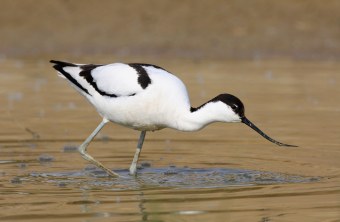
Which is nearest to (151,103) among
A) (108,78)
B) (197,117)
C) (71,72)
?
(197,117)

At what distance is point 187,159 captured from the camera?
28.0 ft

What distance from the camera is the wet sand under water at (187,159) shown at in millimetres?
6301

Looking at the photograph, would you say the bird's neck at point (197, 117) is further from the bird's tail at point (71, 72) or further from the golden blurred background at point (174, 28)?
the golden blurred background at point (174, 28)

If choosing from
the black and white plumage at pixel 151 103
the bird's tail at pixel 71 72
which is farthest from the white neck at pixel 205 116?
the bird's tail at pixel 71 72

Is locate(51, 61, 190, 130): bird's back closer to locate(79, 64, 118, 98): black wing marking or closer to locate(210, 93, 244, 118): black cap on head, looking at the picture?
locate(79, 64, 118, 98): black wing marking

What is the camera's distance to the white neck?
730cm

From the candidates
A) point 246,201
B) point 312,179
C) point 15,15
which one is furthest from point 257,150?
point 15,15

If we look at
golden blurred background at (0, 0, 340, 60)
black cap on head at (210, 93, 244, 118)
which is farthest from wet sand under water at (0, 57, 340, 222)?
golden blurred background at (0, 0, 340, 60)

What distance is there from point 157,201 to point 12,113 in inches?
188

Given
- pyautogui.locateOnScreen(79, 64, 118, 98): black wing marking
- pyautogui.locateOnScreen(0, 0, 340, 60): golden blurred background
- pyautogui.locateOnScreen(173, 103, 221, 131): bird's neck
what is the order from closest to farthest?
pyautogui.locateOnScreen(173, 103, 221, 131): bird's neck
pyautogui.locateOnScreen(79, 64, 118, 98): black wing marking
pyautogui.locateOnScreen(0, 0, 340, 60): golden blurred background

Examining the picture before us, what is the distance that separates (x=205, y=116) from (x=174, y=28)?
980cm

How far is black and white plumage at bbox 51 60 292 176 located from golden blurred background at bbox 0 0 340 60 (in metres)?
8.21

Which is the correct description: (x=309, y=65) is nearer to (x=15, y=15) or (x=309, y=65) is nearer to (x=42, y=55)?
(x=42, y=55)

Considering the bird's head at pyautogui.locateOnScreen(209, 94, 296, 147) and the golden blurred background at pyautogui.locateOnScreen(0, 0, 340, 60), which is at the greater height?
the golden blurred background at pyautogui.locateOnScreen(0, 0, 340, 60)
